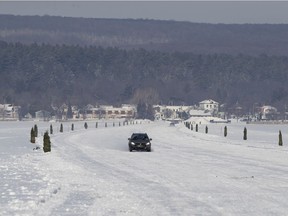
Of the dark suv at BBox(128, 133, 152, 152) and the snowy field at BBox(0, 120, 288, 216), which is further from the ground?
the dark suv at BBox(128, 133, 152, 152)

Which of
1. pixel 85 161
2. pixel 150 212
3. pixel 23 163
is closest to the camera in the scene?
pixel 150 212

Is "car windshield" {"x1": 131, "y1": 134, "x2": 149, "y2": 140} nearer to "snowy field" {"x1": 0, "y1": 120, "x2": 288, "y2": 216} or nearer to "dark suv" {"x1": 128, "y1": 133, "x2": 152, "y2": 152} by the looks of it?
"dark suv" {"x1": 128, "y1": 133, "x2": 152, "y2": 152}

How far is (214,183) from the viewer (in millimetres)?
26703

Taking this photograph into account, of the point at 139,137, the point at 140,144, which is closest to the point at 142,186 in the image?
the point at 140,144

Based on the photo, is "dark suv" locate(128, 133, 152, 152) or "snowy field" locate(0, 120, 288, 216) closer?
"snowy field" locate(0, 120, 288, 216)

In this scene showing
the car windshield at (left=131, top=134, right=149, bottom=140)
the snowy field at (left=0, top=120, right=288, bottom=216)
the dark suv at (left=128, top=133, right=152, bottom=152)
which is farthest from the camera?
the car windshield at (left=131, top=134, right=149, bottom=140)

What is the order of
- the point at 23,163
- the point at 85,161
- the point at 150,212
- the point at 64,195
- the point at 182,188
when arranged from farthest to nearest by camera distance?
the point at 85,161
the point at 23,163
the point at 182,188
the point at 64,195
the point at 150,212

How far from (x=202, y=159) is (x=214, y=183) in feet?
46.4

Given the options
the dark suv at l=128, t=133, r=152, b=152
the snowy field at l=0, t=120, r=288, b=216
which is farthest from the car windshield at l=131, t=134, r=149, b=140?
the snowy field at l=0, t=120, r=288, b=216

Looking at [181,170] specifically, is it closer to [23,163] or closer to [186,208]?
[23,163]

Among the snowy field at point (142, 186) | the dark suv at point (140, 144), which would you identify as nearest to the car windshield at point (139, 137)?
the dark suv at point (140, 144)

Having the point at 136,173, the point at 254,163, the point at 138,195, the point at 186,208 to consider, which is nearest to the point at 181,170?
the point at 136,173

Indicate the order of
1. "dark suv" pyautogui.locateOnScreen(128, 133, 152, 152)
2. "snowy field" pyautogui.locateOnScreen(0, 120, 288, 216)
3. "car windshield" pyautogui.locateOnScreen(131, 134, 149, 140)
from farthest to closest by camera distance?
1. "car windshield" pyautogui.locateOnScreen(131, 134, 149, 140)
2. "dark suv" pyautogui.locateOnScreen(128, 133, 152, 152)
3. "snowy field" pyautogui.locateOnScreen(0, 120, 288, 216)

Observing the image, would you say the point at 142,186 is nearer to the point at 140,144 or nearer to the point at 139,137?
the point at 140,144
